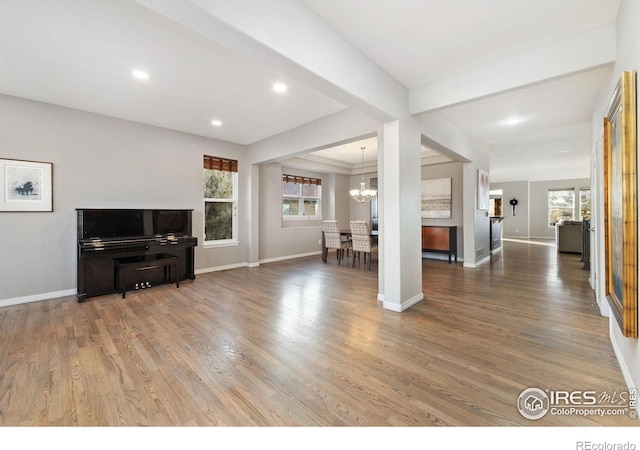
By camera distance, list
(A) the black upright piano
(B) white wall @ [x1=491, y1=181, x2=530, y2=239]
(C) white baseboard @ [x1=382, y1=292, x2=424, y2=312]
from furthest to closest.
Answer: (B) white wall @ [x1=491, y1=181, x2=530, y2=239] → (A) the black upright piano → (C) white baseboard @ [x1=382, y1=292, x2=424, y2=312]

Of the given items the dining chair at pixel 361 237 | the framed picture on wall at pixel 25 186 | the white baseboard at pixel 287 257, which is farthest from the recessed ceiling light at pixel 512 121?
the framed picture on wall at pixel 25 186

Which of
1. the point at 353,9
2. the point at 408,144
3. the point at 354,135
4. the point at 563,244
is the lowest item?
the point at 563,244

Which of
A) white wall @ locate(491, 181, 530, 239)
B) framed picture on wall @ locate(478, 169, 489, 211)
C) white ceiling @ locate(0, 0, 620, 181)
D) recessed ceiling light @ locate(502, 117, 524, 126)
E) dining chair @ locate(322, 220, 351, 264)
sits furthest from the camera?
white wall @ locate(491, 181, 530, 239)

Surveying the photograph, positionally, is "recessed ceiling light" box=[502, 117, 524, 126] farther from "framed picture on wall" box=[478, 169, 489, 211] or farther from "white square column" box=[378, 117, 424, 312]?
"white square column" box=[378, 117, 424, 312]

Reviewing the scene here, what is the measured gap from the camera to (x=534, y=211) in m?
11.7

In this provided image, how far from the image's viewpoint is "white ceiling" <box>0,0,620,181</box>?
2.02 metres

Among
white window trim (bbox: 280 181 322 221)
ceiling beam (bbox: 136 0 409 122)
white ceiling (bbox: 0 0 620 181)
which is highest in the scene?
white ceiling (bbox: 0 0 620 181)

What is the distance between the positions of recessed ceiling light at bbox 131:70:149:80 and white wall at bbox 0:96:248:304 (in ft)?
5.57

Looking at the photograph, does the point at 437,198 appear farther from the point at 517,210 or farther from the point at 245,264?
the point at 517,210

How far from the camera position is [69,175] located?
3.81 metres

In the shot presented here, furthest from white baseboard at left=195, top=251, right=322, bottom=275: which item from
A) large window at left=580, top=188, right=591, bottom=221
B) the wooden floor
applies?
large window at left=580, top=188, right=591, bottom=221

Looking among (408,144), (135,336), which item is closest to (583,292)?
(408,144)
